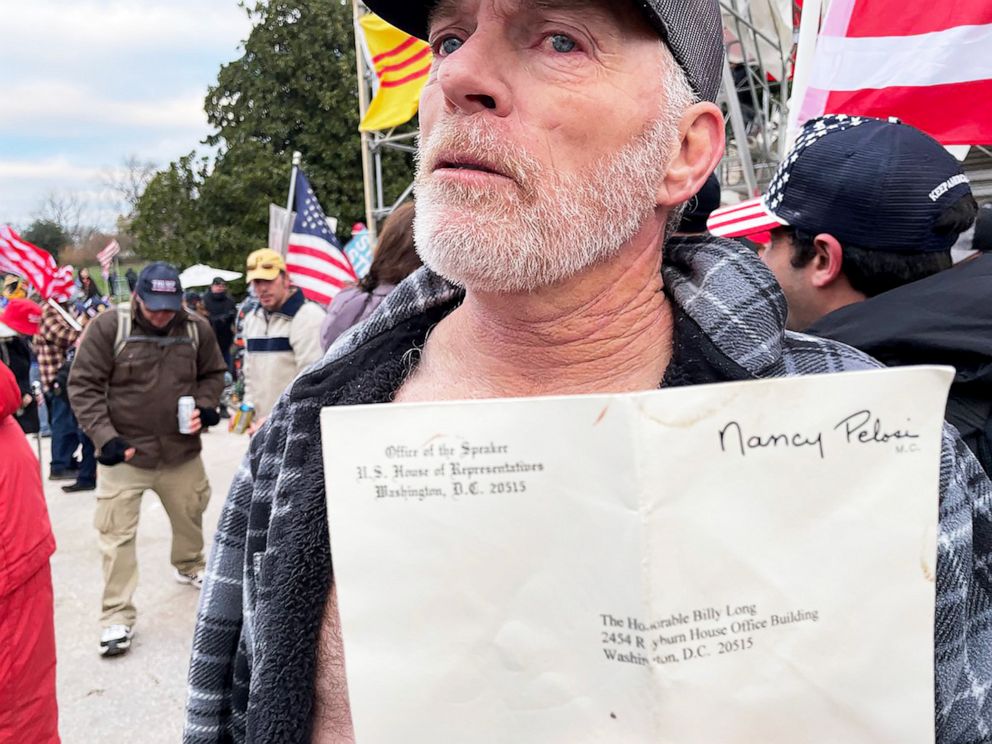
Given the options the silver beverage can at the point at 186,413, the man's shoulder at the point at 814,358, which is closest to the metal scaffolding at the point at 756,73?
the silver beverage can at the point at 186,413

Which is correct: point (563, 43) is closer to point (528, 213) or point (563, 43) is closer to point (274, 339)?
point (528, 213)

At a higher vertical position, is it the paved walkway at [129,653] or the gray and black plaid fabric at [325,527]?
the gray and black plaid fabric at [325,527]

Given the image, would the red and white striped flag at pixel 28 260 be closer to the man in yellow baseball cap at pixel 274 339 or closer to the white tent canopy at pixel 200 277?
the man in yellow baseball cap at pixel 274 339

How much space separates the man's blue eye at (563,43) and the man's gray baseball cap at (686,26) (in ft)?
0.33

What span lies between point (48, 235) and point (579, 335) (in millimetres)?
45598

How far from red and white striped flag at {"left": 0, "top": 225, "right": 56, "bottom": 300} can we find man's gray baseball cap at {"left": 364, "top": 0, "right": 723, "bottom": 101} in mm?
8570

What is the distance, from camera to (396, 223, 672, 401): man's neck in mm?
1170

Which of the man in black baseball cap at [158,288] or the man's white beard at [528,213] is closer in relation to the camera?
the man's white beard at [528,213]

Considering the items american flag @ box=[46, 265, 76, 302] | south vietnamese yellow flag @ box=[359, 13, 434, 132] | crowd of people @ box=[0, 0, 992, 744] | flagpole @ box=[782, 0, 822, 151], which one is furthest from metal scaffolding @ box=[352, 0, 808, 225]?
american flag @ box=[46, 265, 76, 302]

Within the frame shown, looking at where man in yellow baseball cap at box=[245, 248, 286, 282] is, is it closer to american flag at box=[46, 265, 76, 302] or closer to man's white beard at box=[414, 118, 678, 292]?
man's white beard at box=[414, 118, 678, 292]

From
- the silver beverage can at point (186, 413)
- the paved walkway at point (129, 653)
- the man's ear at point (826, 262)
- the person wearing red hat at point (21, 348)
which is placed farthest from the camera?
the person wearing red hat at point (21, 348)

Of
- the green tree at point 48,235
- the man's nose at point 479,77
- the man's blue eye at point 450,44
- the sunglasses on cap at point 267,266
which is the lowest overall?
the man's nose at point 479,77

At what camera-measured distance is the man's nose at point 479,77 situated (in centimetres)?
107

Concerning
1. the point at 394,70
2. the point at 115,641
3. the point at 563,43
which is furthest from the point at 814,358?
the point at 394,70
